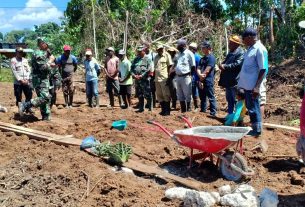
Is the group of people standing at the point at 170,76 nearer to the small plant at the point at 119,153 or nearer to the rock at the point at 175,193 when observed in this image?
the small plant at the point at 119,153

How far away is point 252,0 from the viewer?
2494cm

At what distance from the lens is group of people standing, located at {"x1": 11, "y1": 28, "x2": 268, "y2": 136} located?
6.80m

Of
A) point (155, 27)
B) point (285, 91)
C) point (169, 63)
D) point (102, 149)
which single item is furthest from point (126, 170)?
point (155, 27)

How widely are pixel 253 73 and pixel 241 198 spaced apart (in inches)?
115

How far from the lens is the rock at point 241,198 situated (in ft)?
14.1

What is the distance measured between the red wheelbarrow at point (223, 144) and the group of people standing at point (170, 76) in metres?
1.57

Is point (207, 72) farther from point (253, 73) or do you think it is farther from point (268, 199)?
point (268, 199)

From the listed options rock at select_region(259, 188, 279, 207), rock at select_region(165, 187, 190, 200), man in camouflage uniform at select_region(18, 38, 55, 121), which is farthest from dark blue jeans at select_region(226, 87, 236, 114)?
rock at select_region(259, 188, 279, 207)

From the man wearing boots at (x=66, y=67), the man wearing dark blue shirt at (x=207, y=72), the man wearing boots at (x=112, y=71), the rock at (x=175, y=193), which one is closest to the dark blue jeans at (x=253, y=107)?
the man wearing dark blue shirt at (x=207, y=72)

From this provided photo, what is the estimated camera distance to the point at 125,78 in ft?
36.5

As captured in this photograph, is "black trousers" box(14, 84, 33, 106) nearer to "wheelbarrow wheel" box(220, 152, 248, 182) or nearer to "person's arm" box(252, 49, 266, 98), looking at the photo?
"person's arm" box(252, 49, 266, 98)

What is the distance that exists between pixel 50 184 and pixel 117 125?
2.38 metres

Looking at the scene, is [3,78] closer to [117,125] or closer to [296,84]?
[296,84]

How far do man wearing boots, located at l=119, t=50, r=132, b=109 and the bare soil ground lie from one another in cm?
245
